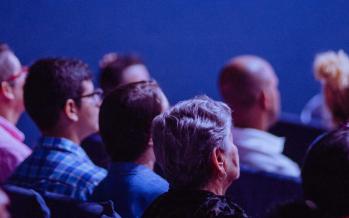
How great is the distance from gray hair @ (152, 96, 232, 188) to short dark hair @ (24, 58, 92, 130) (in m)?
1.08

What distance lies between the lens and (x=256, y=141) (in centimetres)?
304

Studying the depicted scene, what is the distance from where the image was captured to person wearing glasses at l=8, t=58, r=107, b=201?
8.36ft

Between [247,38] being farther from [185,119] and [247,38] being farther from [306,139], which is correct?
[185,119]

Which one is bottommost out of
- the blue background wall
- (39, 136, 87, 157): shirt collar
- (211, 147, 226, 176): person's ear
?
the blue background wall

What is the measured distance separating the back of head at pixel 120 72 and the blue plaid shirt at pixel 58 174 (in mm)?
1507

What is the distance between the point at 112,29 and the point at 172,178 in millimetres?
4651

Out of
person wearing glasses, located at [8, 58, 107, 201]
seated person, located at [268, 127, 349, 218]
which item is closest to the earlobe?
person wearing glasses, located at [8, 58, 107, 201]

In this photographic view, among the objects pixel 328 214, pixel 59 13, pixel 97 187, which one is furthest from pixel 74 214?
pixel 59 13

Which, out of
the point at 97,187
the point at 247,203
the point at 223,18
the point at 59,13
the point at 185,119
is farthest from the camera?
the point at 223,18

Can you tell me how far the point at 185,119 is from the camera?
6.21 feet

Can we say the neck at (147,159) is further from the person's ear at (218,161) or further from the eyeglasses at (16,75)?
the eyeglasses at (16,75)

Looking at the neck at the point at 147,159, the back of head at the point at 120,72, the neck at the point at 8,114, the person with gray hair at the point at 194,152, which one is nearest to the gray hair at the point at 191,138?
the person with gray hair at the point at 194,152

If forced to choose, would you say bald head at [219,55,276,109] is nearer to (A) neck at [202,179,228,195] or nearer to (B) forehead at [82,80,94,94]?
(B) forehead at [82,80,94,94]

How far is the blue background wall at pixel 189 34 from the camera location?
6242 mm
